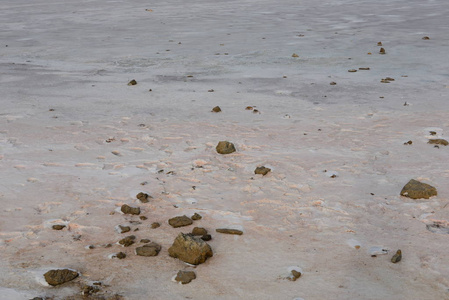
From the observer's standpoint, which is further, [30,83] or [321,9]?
[321,9]

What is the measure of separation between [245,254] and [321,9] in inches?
594

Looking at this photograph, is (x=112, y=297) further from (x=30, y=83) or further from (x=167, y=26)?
(x=167, y=26)

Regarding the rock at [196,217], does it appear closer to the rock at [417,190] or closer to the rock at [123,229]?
the rock at [123,229]

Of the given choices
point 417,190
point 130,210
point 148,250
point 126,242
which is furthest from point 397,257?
point 130,210

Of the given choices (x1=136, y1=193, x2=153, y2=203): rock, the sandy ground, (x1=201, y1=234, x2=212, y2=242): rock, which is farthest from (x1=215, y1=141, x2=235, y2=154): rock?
(x1=201, y1=234, x2=212, y2=242): rock

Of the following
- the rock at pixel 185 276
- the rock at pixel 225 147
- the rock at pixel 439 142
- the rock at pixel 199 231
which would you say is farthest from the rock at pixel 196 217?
the rock at pixel 439 142

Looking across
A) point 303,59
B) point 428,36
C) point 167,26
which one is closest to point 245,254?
point 303,59

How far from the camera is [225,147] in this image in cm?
465

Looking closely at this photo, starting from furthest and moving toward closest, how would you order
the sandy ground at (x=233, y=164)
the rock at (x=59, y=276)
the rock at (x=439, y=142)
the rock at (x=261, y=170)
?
the rock at (x=439, y=142)
the rock at (x=261, y=170)
the sandy ground at (x=233, y=164)
the rock at (x=59, y=276)

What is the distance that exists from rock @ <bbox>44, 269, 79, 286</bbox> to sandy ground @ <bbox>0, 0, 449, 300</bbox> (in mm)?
44

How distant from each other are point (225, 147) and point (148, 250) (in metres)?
1.77

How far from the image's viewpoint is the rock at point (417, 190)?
12.3 feet

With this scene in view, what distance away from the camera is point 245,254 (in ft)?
10.1

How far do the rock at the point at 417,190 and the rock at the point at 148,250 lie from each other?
1.88 metres
